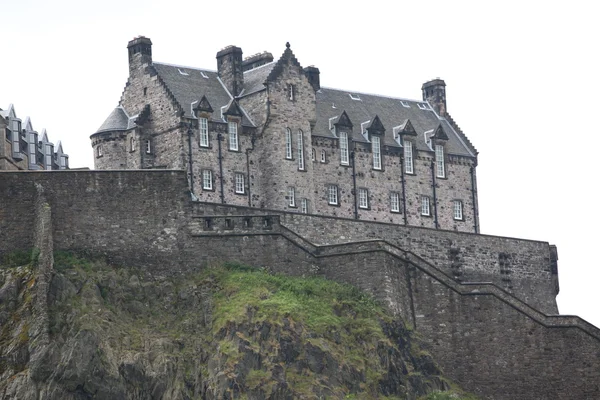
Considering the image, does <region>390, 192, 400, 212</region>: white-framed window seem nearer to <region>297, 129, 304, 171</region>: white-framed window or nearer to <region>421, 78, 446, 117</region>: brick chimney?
<region>297, 129, 304, 171</region>: white-framed window

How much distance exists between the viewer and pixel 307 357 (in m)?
86.2

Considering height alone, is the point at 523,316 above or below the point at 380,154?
below

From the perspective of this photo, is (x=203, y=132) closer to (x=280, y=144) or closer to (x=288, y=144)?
(x=280, y=144)

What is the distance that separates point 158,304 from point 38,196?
7502mm

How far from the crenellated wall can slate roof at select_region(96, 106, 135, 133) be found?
11.2 metres

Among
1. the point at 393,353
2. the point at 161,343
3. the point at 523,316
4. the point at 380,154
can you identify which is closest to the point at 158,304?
the point at 161,343

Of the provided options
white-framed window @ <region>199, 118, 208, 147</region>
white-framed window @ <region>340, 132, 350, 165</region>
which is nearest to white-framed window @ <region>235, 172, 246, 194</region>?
white-framed window @ <region>199, 118, 208, 147</region>

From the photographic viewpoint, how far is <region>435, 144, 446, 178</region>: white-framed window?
376ft

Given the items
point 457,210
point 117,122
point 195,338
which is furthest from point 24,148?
point 195,338

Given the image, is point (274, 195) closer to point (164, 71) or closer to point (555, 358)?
point (164, 71)

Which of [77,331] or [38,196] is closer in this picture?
[77,331]

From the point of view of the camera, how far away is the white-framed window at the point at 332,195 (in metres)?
108

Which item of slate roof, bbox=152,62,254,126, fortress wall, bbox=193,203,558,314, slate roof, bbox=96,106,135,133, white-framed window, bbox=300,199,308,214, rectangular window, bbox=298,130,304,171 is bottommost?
fortress wall, bbox=193,203,558,314

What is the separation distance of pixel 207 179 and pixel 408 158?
15317mm
